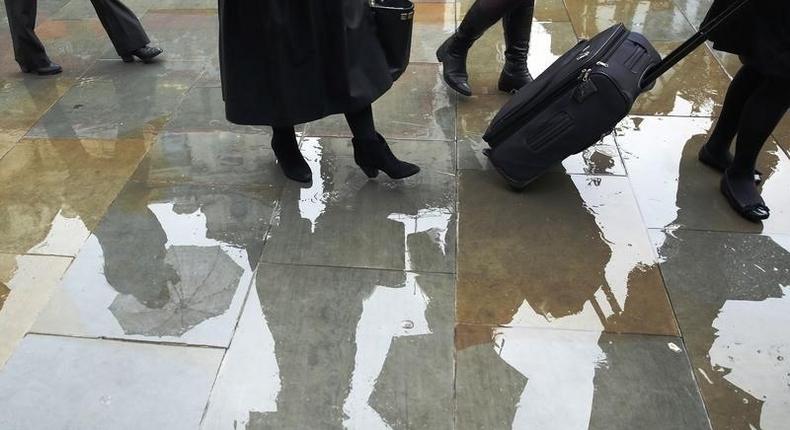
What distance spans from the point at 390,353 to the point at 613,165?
1692 mm

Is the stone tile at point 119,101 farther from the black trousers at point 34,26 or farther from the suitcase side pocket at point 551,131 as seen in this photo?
the suitcase side pocket at point 551,131

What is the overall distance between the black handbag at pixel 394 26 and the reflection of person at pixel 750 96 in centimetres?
133

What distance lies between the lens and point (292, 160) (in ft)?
10.6

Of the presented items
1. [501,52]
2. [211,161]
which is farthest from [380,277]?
[501,52]

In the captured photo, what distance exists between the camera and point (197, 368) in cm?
229

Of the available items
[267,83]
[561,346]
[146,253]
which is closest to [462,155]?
[267,83]

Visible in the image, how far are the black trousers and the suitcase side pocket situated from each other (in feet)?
9.15

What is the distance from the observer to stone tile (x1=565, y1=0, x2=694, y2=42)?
478 centimetres

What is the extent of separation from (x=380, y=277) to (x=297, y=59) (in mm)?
955

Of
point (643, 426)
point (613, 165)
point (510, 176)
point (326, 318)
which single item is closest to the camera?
point (643, 426)

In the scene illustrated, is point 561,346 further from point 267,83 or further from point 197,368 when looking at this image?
point 267,83

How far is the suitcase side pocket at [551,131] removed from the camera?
290 cm

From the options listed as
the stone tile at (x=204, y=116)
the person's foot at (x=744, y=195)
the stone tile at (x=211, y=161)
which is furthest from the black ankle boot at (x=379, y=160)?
the person's foot at (x=744, y=195)

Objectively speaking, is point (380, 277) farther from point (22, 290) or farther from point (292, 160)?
point (22, 290)
